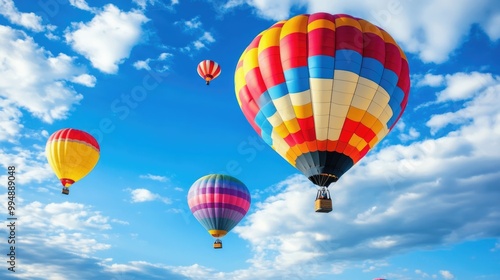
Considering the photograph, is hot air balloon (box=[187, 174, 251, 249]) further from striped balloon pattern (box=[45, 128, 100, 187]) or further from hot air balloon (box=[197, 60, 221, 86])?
striped balloon pattern (box=[45, 128, 100, 187])

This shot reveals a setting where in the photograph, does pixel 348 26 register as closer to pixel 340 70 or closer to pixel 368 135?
pixel 340 70

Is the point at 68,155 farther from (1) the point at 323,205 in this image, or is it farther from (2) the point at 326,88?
(2) the point at 326,88

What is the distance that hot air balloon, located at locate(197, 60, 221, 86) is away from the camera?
37500 millimetres

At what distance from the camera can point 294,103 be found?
20000 mm

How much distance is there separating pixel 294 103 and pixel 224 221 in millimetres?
17316

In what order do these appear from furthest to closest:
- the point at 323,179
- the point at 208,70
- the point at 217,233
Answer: the point at 208,70 < the point at 217,233 < the point at 323,179

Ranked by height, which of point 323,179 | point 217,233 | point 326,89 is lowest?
point 323,179

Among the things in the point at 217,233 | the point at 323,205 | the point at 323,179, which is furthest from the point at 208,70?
the point at 323,205

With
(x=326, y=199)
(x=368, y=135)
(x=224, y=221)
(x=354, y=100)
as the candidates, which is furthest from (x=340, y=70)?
(x=224, y=221)

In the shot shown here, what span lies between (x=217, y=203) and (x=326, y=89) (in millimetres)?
17570

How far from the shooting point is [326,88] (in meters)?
19.6

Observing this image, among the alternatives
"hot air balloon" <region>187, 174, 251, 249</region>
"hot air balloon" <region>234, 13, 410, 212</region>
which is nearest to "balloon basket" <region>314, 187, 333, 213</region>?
"hot air balloon" <region>234, 13, 410, 212</region>

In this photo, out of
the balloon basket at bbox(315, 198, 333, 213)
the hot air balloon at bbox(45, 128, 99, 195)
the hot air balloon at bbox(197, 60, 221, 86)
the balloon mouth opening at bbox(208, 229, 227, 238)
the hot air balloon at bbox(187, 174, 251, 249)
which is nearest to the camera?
the balloon basket at bbox(315, 198, 333, 213)

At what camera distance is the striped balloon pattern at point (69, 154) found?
100 feet
